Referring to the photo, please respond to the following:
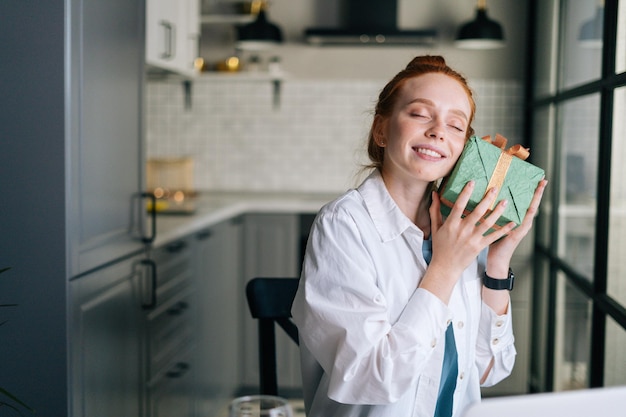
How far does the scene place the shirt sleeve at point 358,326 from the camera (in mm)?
1201

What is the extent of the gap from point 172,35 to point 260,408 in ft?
8.98

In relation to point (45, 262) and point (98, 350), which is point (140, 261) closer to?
point (98, 350)

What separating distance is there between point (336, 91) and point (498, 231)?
10.4ft

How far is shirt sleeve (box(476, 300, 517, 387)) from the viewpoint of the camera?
4.72 ft

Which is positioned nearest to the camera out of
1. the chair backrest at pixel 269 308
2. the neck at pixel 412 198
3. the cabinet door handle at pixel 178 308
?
the neck at pixel 412 198

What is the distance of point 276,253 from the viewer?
12.5 feet

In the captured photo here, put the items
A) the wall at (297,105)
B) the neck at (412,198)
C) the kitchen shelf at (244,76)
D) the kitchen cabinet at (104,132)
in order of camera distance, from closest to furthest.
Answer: the neck at (412,198) < the kitchen cabinet at (104,132) < the kitchen shelf at (244,76) < the wall at (297,105)

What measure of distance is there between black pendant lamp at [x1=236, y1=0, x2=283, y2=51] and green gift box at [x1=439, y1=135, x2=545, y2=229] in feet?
9.31

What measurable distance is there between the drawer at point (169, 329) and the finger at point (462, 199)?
1.50 metres

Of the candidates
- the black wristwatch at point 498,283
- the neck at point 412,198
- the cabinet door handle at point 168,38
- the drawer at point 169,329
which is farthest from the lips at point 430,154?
the cabinet door handle at point 168,38

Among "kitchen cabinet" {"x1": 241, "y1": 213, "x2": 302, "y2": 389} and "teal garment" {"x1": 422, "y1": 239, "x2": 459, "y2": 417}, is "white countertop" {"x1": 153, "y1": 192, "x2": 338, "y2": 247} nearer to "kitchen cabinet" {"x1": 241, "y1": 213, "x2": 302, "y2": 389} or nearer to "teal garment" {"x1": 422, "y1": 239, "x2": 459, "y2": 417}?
"kitchen cabinet" {"x1": 241, "y1": 213, "x2": 302, "y2": 389}

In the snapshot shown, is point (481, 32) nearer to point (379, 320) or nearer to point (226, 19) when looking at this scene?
point (226, 19)

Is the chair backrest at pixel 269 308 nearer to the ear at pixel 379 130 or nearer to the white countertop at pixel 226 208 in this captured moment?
the ear at pixel 379 130

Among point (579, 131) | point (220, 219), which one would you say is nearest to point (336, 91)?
point (220, 219)
